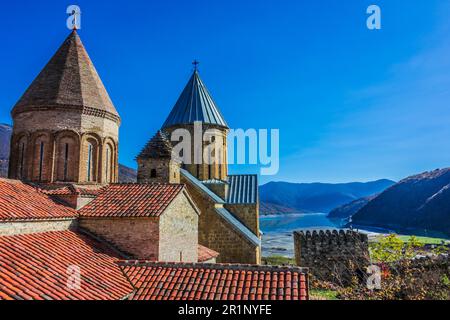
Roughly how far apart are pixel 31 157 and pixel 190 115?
9982mm

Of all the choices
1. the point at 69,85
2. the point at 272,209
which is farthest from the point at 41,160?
the point at 272,209

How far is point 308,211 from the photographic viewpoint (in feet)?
592

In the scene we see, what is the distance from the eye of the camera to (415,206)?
65062mm

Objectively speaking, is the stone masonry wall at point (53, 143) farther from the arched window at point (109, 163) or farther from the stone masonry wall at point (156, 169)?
the stone masonry wall at point (156, 169)

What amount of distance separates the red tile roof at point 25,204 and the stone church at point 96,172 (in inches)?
9.6

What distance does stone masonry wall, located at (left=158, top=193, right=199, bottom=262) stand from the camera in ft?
28.8

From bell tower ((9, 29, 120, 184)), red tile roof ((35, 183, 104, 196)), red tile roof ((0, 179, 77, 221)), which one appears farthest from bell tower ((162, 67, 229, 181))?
red tile roof ((0, 179, 77, 221))

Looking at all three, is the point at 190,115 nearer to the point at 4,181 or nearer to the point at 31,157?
the point at 31,157

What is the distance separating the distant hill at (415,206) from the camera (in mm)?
53969

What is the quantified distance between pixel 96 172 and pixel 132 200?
2.47m

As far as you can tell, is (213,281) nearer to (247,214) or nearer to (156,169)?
(156,169)

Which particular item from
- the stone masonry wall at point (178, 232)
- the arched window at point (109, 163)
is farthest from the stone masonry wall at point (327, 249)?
the arched window at point (109, 163)
